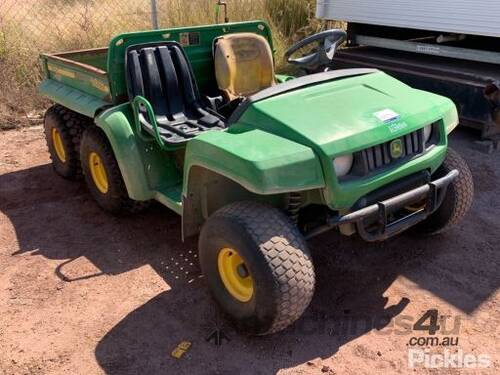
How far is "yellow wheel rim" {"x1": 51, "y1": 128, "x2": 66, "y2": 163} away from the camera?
4484 mm

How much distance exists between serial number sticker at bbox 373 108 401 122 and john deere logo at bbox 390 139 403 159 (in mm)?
111

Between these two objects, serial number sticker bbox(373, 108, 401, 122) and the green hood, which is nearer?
the green hood

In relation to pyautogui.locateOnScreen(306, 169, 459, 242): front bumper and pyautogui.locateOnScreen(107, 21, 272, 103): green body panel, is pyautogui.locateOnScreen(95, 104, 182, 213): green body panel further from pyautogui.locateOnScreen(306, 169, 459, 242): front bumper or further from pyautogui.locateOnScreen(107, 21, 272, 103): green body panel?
pyautogui.locateOnScreen(306, 169, 459, 242): front bumper

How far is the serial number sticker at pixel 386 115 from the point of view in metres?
2.60

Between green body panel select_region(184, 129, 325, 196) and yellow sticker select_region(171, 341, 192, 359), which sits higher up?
green body panel select_region(184, 129, 325, 196)

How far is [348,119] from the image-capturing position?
2.58 m

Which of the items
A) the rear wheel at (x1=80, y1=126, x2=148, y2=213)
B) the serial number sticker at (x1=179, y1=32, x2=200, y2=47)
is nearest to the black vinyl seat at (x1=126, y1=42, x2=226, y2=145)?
the serial number sticker at (x1=179, y1=32, x2=200, y2=47)

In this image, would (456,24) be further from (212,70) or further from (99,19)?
(99,19)

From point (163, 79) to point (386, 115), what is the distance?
5.82 feet

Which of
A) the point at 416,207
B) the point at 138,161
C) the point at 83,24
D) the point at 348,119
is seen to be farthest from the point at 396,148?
the point at 83,24

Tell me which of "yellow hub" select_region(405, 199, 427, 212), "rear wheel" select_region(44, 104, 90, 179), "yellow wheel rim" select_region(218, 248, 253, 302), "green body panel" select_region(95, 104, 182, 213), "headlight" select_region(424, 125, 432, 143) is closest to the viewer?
"yellow wheel rim" select_region(218, 248, 253, 302)

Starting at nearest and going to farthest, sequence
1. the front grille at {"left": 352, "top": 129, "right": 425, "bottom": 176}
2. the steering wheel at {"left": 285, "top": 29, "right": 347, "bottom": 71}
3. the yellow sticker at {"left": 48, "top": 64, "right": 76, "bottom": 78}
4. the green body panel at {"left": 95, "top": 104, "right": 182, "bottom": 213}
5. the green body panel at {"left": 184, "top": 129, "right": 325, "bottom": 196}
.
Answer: the green body panel at {"left": 184, "top": 129, "right": 325, "bottom": 196} < the front grille at {"left": 352, "top": 129, "right": 425, "bottom": 176} < the green body panel at {"left": 95, "top": 104, "right": 182, "bottom": 213} < the steering wheel at {"left": 285, "top": 29, "right": 347, "bottom": 71} < the yellow sticker at {"left": 48, "top": 64, "right": 76, "bottom": 78}

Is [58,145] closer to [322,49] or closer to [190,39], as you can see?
[190,39]

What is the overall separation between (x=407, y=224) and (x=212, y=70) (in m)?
2.14
